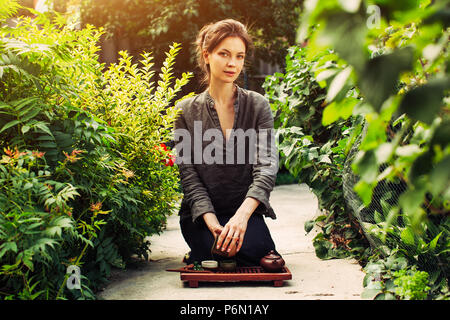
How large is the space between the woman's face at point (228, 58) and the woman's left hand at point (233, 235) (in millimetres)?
931

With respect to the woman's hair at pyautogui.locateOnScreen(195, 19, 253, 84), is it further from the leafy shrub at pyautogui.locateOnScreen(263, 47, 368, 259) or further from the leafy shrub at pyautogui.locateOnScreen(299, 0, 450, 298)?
the leafy shrub at pyautogui.locateOnScreen(299, 0, 450, 298)

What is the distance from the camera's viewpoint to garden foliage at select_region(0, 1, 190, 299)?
1827 mm

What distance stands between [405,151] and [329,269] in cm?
191

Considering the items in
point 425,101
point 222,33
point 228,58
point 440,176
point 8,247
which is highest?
point 222,33

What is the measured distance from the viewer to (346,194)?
2768 millimetres

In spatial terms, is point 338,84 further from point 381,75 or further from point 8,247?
point 8,247

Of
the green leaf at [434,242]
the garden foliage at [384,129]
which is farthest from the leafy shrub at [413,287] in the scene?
the green leaf at [434,242]

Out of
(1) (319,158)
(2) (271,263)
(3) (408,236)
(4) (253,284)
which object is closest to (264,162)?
(1) (319,158)

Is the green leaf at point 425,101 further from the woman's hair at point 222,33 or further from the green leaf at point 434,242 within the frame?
the woman's hair at point 222,33

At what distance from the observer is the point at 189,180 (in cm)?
293

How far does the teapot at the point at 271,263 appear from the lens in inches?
99.6

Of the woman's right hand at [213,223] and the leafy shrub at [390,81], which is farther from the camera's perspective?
the woman's right hand at [213,223]

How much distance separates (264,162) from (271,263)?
2.16 ft
